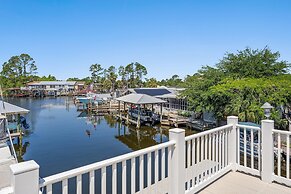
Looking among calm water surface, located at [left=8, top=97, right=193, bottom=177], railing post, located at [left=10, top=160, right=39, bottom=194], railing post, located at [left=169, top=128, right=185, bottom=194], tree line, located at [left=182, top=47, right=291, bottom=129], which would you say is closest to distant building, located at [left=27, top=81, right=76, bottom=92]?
calm water surface, located at [left=8, top=97, right=193, bottom=177]

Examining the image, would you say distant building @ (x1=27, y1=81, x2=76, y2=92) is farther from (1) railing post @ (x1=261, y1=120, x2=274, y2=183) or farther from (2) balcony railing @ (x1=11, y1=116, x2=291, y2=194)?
(1) railing post @ (x1=261, y1=120, x2=274, y2=183)

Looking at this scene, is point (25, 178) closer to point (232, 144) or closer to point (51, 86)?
point (232, 144)

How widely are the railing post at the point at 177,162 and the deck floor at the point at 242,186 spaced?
0.64 meters

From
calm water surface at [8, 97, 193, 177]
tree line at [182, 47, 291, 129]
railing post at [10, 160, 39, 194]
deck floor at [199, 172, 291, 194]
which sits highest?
tree line at [182, 47, 291, 129]

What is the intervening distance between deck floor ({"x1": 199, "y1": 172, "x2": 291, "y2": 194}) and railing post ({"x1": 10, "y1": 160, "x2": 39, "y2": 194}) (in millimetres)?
2467

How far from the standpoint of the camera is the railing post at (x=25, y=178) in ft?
4.47

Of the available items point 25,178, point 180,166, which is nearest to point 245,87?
point 180,166

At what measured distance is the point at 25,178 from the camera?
1399 millimetres

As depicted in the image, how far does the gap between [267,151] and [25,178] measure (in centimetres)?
345

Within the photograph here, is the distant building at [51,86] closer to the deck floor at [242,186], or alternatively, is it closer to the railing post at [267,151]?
the deck floor at [242,186]

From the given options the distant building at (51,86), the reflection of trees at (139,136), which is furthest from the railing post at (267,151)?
the distant building at (51,86)

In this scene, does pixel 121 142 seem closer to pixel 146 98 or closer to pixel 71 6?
pixel 146 98

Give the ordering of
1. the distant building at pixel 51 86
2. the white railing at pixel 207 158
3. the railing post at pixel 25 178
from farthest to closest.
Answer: the distant building at pixel 51 86 → the white railing at pixel 207 158 → the railing post at pixel 25 178

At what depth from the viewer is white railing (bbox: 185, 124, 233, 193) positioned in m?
3.10
